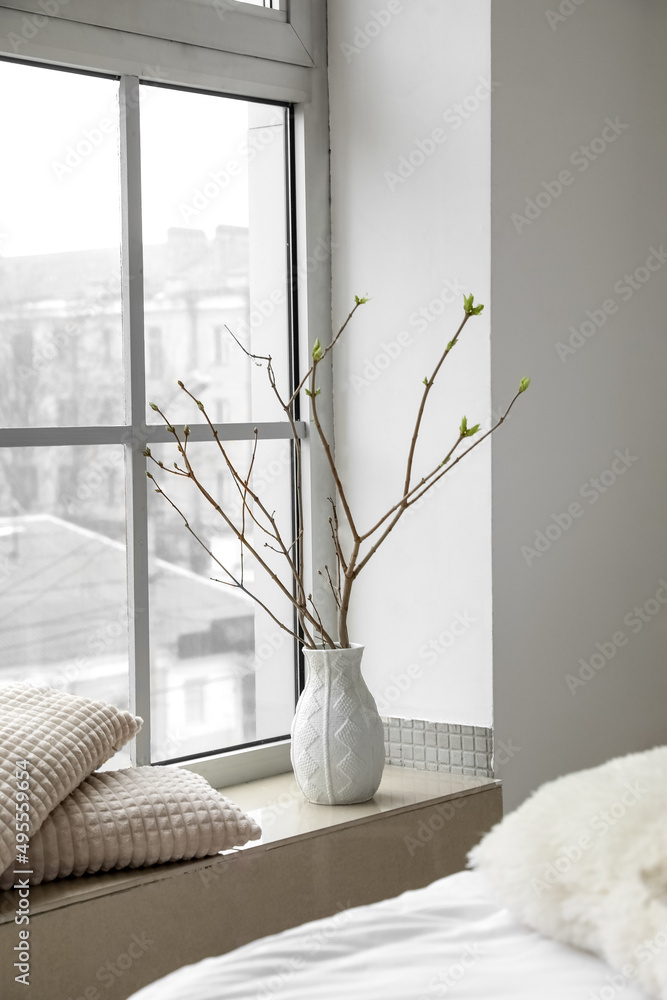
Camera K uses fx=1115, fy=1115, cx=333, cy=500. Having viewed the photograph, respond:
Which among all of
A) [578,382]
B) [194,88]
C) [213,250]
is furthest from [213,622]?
[194,88]

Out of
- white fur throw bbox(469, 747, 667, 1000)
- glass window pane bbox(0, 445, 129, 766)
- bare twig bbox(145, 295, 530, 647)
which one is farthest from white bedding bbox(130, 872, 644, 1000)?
glass window pane bbox(0, 445, 129, 766)

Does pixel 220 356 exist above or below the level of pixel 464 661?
above

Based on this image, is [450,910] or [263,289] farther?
[263,289]

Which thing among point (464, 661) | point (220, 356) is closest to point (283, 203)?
point (220, 356)

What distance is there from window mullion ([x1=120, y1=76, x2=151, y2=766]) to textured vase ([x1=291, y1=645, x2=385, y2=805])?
0.34 meters

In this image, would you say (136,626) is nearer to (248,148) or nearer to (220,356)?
(220,356)

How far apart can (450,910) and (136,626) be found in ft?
3.56

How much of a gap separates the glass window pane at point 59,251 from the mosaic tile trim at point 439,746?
91cm

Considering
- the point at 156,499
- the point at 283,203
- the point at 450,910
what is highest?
the point at 283,203

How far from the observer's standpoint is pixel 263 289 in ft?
8.09

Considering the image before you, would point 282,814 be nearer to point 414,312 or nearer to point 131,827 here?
point 131,827

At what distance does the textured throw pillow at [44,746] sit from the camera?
1642 mm

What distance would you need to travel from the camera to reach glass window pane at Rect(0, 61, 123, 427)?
208 cm

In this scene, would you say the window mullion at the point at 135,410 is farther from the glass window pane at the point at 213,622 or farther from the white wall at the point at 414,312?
the white wall at the point at 414,312
